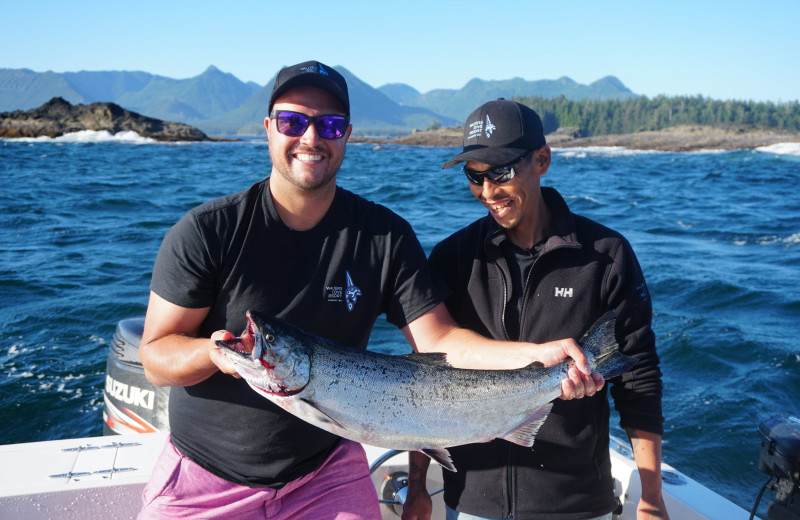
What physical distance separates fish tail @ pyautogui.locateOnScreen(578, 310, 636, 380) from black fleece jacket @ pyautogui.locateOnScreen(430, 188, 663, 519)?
19cm

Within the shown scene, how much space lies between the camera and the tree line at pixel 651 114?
561 ft

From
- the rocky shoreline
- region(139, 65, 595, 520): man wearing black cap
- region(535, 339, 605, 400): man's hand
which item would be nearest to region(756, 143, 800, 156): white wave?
the rocky shoreline

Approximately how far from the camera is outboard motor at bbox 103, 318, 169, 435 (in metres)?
5.62

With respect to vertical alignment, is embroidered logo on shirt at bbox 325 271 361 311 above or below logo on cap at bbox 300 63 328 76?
below

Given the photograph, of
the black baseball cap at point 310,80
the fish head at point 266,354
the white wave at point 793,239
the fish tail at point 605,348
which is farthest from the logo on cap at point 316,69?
the white wave at point 793,239

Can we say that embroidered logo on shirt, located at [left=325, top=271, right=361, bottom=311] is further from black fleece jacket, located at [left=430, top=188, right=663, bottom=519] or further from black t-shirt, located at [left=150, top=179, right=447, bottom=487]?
black fleece jacket, located at [left=430, top=188, right=663, bottom=519]

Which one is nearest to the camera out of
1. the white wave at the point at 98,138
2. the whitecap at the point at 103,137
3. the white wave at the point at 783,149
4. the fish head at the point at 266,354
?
the fish head at the point at 266,354

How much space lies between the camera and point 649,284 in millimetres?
13805

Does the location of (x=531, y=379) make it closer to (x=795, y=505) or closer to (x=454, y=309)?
(x=454, y=309)

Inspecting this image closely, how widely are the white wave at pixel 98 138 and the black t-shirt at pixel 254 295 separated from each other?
8712cm

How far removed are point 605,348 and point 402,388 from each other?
1.04 metres

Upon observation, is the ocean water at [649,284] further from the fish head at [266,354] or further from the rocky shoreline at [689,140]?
the rocky shoreline at [689,140]

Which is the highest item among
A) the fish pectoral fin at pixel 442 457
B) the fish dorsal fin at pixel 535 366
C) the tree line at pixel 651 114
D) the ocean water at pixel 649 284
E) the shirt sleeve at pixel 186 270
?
the tree line at pixel 651 114

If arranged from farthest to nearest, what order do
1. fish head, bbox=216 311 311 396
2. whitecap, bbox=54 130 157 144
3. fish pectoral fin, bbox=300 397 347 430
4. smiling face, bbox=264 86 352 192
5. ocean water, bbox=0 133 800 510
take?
whitecap, bbox=54 130 157 144
ocean water, bbox=0 133 800 510
smiling face, bbox=264 86 352 192
fish pectoral fin, bbox=300 397 347 430
fish head, bbox=216 311 311 396
